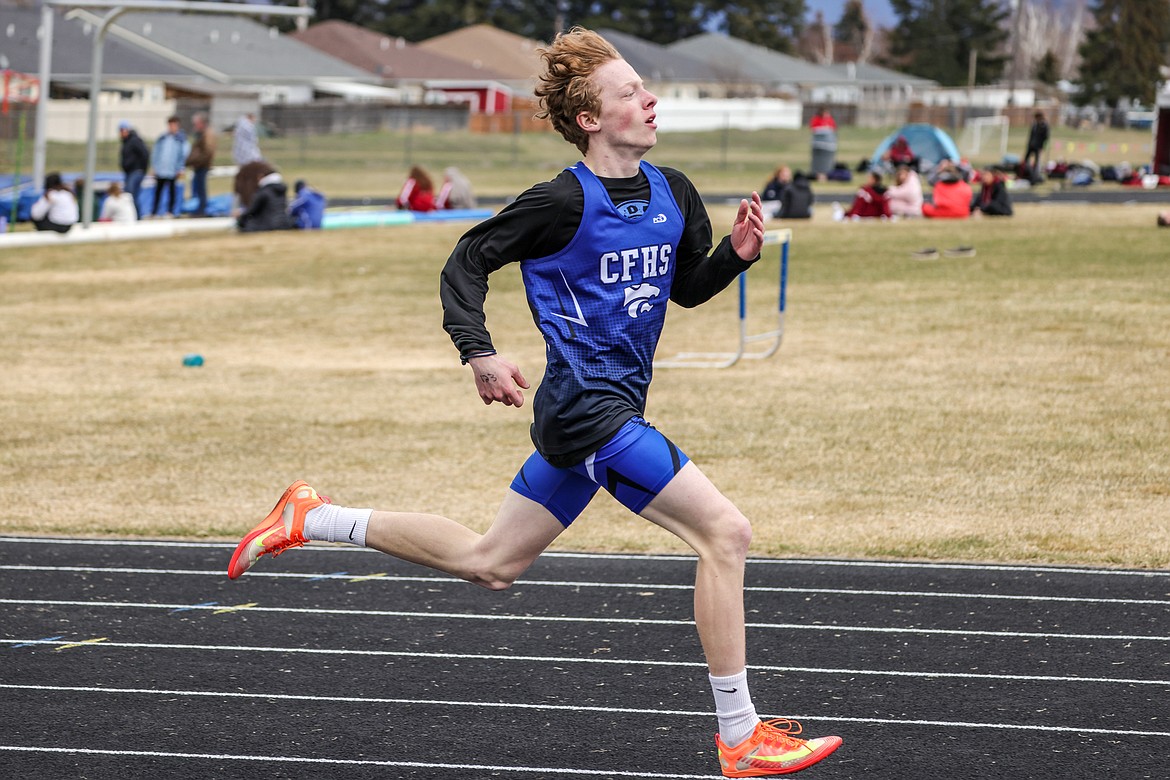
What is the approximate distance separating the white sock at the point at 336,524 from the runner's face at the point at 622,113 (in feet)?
4.59

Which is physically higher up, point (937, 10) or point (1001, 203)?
point (937, 10)

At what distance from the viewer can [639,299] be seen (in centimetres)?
459

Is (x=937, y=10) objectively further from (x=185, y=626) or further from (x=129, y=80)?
(x=185, y=626)

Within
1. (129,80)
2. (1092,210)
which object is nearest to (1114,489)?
(1092,210)

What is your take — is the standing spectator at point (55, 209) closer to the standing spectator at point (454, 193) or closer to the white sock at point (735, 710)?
the standing spectator at point (454, 193)

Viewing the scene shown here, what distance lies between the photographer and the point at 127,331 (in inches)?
656

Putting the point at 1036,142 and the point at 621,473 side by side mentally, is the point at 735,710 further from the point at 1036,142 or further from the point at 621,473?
the point at 1036,142

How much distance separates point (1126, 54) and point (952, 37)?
1991cm

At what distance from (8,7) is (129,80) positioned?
9.13m

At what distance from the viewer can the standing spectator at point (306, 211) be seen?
88.8 feet

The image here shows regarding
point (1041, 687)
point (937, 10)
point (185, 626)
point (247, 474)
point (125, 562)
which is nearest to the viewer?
point (1041, 687)

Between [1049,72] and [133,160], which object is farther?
[1049,72]

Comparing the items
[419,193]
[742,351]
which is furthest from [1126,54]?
[742,351]

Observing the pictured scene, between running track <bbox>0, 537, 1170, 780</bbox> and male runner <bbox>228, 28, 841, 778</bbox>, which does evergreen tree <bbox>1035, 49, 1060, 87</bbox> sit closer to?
running track <bbox>0, 537, 1170, 780</bbox>
